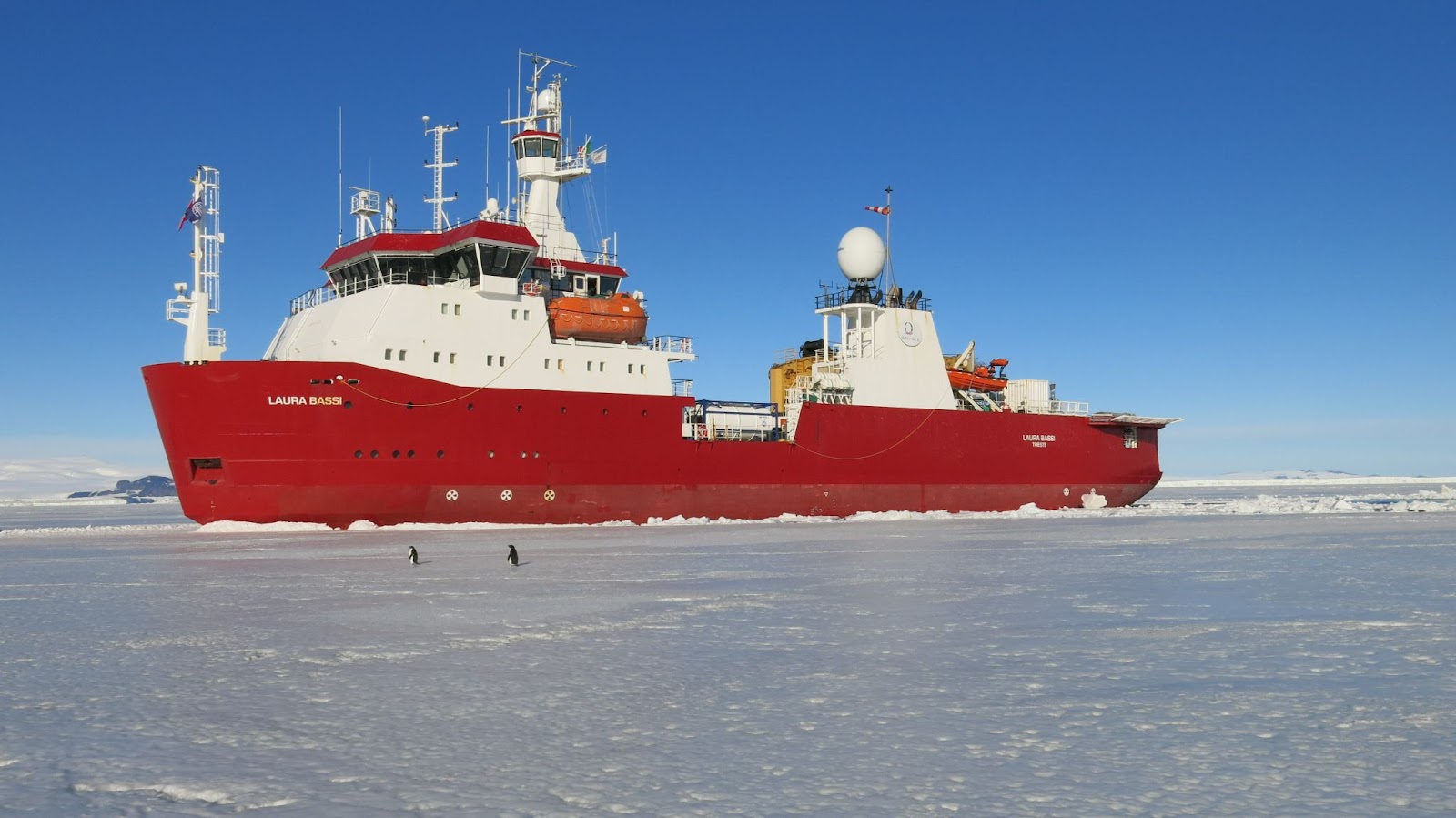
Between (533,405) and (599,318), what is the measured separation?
11.3ft

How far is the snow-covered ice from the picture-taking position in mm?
5066

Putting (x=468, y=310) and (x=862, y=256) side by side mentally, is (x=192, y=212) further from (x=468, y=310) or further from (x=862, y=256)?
(x=862, y=256)

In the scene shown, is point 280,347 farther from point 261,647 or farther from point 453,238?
point 261,647

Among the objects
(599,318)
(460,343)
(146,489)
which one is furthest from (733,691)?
(146,489)

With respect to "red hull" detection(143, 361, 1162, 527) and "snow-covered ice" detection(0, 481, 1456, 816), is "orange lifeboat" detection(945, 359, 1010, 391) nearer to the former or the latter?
"red hull" detection(143, 361, 1162, 527)

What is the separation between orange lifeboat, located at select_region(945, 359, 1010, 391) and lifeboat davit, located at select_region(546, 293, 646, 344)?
39.7ft

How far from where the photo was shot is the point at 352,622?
10.6 metres

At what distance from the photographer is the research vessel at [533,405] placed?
24094 millimetres

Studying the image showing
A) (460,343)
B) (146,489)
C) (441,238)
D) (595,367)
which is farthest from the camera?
(146,489)

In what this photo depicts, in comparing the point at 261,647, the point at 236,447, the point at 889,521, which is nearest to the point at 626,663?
the point at 261,647

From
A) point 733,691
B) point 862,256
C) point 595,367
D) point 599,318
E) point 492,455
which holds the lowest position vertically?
point 733,691

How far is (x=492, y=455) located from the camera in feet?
85.3

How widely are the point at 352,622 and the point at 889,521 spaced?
21647 millimetres

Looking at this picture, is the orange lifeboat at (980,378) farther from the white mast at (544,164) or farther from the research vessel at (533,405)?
the white mast at (544,164)
